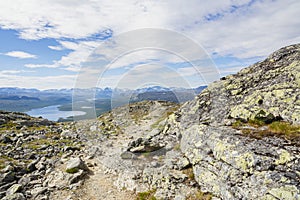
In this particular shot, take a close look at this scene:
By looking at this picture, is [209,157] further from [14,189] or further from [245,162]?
[14,189]

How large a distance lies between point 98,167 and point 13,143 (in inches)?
708

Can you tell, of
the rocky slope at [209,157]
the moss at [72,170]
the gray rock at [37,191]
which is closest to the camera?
the rocky slope at [209,157]

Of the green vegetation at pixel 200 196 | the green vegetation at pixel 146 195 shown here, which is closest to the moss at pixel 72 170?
the green vegetation at pixel 146 195

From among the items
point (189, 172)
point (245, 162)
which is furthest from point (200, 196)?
point (245, 162)

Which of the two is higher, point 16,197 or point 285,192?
point 285,192

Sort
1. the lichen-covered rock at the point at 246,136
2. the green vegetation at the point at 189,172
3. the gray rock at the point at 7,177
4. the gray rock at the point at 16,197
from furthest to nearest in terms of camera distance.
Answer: the gray rock at the point at 7,177 → the green vegetation at the point at 189,172 → the gray rock at the point at 16,197 → the lichen-covered rock at the point at 246,136

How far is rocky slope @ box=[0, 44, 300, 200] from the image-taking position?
11609mm

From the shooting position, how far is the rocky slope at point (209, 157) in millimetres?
11609

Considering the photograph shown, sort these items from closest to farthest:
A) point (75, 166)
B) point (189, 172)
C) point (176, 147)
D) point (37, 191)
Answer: point (37, 191)
point (189, 172)
point (75, 166)
point (176, 147)

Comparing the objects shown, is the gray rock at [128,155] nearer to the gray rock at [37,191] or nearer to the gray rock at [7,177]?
the gray rock at [37,191]

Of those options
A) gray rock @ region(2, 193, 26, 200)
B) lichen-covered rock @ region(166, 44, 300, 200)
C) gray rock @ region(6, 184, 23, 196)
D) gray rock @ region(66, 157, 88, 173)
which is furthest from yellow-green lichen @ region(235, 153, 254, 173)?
gray rock @ region(6, 184, 23, 196)

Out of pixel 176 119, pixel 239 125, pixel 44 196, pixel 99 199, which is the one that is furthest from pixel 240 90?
pixel 44 196

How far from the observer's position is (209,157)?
1459 centimetres

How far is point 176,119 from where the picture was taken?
2594 cm
